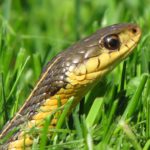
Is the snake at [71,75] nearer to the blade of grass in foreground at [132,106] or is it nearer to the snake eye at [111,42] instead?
the snake eye at [111,42]

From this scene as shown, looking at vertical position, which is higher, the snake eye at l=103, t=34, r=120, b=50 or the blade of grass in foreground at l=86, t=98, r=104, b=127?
the snake eye at l=103, t=34, r=120, b=50

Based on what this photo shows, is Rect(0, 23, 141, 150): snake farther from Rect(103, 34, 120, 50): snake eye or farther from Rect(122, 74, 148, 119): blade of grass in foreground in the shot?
Rect(122, 74, 148, 119): blade of grass in foreground

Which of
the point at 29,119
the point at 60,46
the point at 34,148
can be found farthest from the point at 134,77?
the point at 60,46

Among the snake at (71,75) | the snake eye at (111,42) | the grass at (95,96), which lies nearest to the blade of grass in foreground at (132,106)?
the grass at (95,96)

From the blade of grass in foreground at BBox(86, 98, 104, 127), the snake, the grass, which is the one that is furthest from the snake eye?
the blade of grass in foreground at BBox(86, 98, 104, 127)

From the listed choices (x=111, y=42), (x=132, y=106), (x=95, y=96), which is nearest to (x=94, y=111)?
(x=132, y=106)

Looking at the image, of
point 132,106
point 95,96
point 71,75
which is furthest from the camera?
point 95,96

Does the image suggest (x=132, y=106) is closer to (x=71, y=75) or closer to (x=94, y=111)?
(x=94, y=111)
